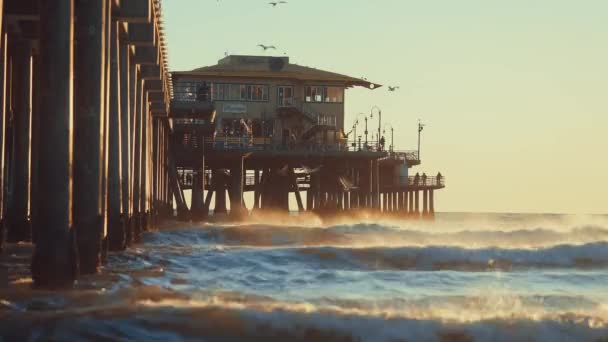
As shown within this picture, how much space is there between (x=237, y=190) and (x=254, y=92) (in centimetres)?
1764

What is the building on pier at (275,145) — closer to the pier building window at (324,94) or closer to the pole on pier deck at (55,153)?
the pier building window at (324,94)

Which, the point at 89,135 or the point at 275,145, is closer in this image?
the point at 89,135

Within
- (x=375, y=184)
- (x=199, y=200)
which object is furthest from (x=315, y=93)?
(x=199, y=200)

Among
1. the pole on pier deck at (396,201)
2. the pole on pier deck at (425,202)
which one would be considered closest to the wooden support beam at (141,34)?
the pole on pier deck at (396,201)

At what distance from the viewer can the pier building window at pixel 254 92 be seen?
3536 inches

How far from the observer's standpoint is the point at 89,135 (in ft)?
73.6

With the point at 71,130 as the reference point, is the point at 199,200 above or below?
below

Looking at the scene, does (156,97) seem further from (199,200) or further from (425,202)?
(425,202)

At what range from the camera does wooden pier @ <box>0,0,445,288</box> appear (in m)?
18.7

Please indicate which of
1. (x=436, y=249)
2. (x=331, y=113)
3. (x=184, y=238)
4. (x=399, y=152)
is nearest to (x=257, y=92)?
(x=331, y=113)

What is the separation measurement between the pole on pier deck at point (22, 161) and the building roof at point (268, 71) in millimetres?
53578

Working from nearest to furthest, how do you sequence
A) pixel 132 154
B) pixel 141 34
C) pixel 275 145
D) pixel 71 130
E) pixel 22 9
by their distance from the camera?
pixel 71 130 → pixel 22 9 → pixel 141 34 → pixel 132 154 → pixel 275 145

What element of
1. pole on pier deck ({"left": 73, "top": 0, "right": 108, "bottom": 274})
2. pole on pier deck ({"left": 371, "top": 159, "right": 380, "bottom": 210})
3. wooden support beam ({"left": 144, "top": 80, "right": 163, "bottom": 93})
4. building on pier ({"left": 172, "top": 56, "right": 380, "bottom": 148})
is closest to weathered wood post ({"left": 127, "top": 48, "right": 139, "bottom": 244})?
wooden support beam ({"left": 144, "top": 80, "right": 163, "bottom": 93})

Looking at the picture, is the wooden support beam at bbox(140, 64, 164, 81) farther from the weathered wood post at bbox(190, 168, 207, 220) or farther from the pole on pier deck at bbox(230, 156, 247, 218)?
the pole on pier deck at bbox(230, 156, 247, 218)
